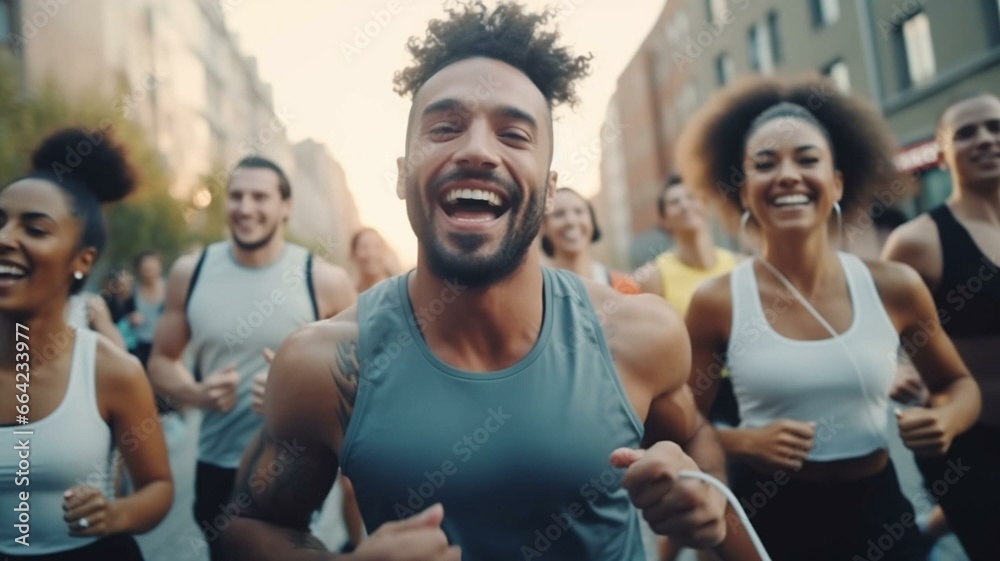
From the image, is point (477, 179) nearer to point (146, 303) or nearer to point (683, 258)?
point (683, 258)

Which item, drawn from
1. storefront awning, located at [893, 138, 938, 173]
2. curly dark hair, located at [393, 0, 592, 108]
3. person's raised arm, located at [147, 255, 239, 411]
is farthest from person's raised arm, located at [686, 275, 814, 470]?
storefront awning, located at [893, 138, 938, 173]

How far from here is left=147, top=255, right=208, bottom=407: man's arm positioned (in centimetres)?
351

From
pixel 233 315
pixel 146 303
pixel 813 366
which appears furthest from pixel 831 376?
pixel 146 303

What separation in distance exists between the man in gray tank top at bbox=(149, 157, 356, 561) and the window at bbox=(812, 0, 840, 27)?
17857 millimetres

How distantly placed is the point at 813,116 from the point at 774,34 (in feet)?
67.7

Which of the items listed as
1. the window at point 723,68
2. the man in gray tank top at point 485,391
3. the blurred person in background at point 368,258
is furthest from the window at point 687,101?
the man in gray tank top at point 485,391

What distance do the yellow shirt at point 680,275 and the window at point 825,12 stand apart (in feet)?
51.2

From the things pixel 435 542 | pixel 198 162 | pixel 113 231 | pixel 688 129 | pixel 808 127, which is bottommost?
pixel 435 542

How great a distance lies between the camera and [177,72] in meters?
34.6

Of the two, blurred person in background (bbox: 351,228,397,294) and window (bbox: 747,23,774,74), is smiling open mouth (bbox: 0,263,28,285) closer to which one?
blurred person in background (bbox: 351,228,397,294)

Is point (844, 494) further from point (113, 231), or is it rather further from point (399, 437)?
point (113, 231)

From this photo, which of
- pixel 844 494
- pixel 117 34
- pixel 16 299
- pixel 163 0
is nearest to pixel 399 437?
pixel 16 299

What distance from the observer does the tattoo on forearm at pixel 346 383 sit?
1765 millimetres

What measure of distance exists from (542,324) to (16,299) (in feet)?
5.36
